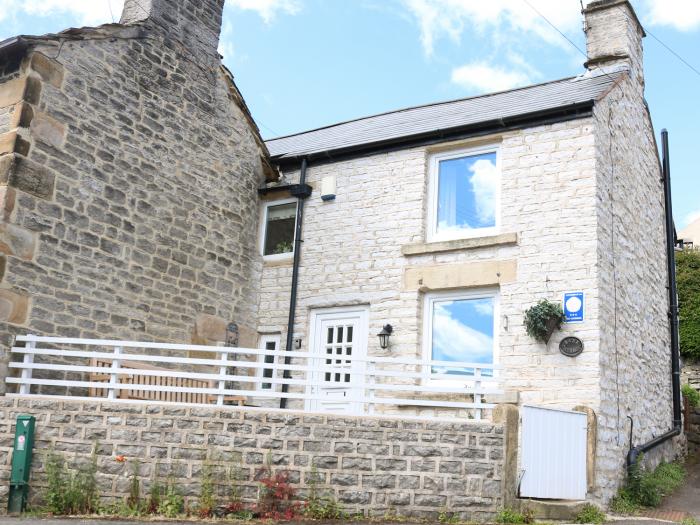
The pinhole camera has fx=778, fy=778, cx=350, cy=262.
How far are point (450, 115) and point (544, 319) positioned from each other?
4.27 m

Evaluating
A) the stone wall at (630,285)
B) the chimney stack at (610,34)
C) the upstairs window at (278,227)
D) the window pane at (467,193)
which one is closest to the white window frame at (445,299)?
the window pane at (467,193)

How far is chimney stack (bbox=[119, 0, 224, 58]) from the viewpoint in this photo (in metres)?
11.7

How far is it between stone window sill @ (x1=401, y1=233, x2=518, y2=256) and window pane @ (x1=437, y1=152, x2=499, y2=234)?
15.0 inches

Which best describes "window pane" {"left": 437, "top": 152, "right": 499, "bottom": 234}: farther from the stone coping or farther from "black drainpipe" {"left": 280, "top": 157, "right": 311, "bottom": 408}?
the stone coping

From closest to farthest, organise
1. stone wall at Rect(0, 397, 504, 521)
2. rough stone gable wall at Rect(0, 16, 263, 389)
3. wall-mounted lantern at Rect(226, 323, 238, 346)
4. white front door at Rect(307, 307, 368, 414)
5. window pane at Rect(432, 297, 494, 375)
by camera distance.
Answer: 1. stone wall at Rect(0, 397, 504, 521)
2. rough stone gable wall at Rect(0, 16, 263, 389)
3. window pane at Rect(432, 297, 494, 375)
4. white front door at Rect(307, 307, 368, 414)
5. wall-mounted lantern at Rect(226, 323, 238, 346)

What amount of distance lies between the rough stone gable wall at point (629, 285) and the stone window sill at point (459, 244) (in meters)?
1.26

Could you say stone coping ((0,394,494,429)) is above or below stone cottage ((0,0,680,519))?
below

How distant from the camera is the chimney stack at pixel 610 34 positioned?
1248 centimetres

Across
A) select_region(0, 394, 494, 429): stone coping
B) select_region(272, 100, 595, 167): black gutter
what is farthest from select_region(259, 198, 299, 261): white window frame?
select_region(0, 394, 494, 429): stone coping

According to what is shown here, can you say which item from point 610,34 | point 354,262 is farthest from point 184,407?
point 610,34

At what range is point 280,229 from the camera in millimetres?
13273

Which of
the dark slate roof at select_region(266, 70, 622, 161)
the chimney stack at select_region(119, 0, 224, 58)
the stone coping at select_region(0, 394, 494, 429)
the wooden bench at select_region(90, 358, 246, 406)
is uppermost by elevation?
the chimney stack at select_region(119, 0, 224, 58)

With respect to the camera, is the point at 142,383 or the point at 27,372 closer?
the point at 27,372

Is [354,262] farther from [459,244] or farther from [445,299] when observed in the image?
[459,244]
